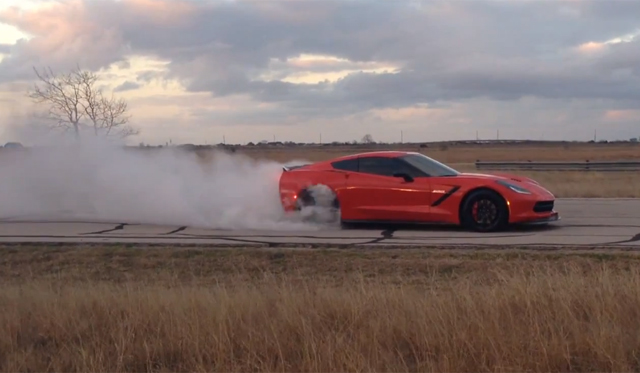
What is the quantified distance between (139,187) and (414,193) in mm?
6108

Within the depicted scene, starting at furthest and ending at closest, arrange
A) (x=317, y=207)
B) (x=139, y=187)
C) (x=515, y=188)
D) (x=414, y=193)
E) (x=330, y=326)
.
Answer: (x=139, y=187) < (x=317, y=207) < (x=414, y=193) < (x=515, y=188) < (x=330, y=326)

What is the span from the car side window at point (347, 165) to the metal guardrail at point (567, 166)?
80.0 ft

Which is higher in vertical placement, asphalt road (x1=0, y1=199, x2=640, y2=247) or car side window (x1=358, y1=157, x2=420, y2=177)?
car side window (x1=358, y1=157, x2=420, y2=177)

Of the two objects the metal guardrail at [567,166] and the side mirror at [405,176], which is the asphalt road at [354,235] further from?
the metal guardrail at [567,166]

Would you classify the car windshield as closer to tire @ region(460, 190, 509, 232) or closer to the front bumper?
tire @ region(460, 190, 509, 232)

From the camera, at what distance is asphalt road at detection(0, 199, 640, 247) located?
10969mm

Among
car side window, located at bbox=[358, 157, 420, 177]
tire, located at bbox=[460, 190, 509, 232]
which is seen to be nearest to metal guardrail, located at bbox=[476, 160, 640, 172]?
tire, located at bbox=[460, 190, 509, 232]

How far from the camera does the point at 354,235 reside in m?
12.0

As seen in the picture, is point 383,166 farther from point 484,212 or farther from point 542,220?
point 542,220

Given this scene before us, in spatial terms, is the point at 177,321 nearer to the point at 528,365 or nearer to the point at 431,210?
the point at 528,365

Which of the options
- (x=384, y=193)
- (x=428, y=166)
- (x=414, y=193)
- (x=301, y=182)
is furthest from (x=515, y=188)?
(x=301, y=182)

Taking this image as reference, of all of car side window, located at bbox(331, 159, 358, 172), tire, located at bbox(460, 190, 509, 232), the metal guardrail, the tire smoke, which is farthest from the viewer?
the metal guardrail

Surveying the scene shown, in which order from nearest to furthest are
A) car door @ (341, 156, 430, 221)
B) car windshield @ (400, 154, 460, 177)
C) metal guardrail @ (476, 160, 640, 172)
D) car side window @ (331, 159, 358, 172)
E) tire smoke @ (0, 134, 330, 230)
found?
car door @ (341, 156, 430, 221) → car windshield @ (400, 154, 460, 177) → car side window @ (331, 159, 358, 172) → tire smoke @ (0, 134, 330, 230) → metal guardrail @ (476, 160, 640, 172)

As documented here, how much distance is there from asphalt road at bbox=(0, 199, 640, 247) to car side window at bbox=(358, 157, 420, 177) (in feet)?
3.28
